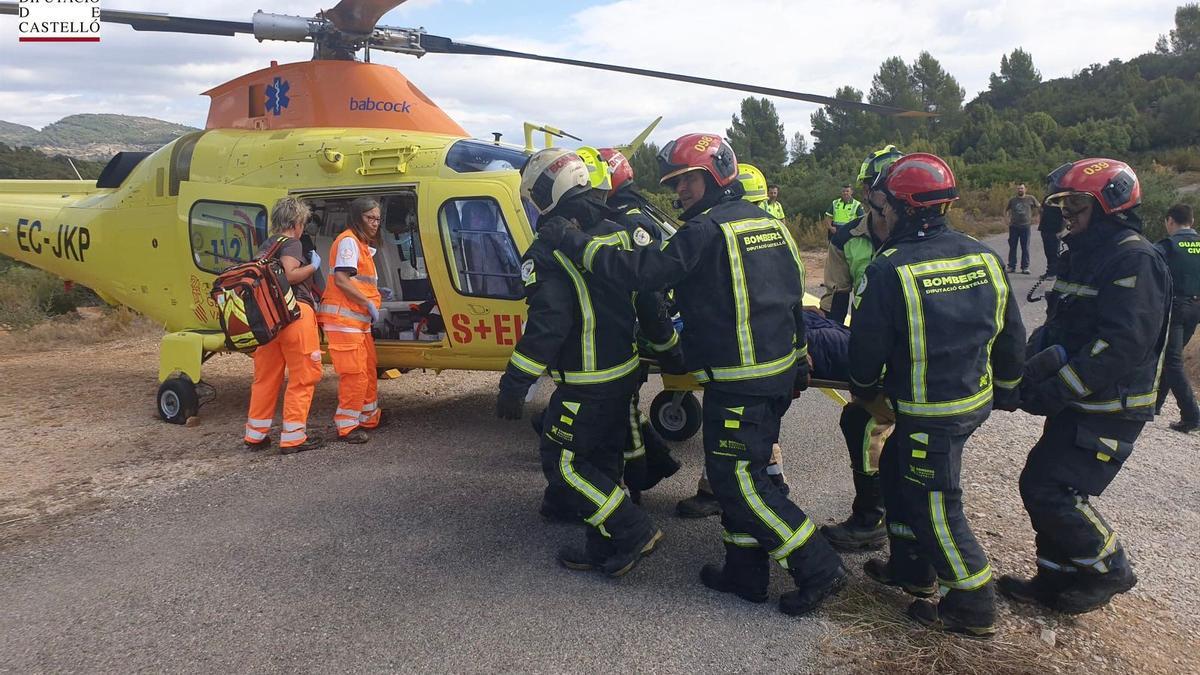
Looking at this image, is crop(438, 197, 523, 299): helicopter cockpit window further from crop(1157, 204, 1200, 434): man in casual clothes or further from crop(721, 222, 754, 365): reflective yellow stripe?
crop(1157, 204, 1200, 434): man in casual clothes

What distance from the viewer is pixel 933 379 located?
321 cm

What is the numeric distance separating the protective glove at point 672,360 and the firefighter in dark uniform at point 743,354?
1.92 feet

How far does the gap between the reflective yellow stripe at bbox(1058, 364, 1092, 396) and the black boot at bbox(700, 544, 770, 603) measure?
58.3 inches

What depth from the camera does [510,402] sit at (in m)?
3.80

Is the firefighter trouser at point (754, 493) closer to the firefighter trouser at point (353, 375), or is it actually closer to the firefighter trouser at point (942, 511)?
the firefighter trouser at point (942, 511)

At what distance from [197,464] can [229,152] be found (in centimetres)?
284

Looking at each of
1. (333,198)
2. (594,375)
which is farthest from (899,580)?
(333,198)

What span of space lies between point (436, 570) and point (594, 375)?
4.10 feet

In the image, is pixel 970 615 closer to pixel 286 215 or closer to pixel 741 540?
pixel 741 540

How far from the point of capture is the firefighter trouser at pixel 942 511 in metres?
3.22

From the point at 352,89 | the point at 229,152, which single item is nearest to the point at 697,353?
the point at 352,89

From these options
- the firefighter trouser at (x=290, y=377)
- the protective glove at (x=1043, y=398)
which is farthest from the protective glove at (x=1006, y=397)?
the firefighter trouser at (x=290, y=377)

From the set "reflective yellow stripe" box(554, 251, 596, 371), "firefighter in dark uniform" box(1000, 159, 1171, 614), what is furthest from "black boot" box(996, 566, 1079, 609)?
"reflective yellow stripe" box(554, 251, 596, 371)

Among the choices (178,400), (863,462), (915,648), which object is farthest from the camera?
(178,400)
